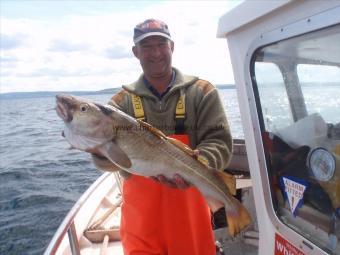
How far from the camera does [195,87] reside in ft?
11.8

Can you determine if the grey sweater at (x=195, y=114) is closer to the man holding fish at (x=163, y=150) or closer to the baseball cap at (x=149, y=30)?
the man holding fish at (x=163, y=150)

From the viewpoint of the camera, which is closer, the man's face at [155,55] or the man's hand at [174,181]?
the man's hand at [174,181]

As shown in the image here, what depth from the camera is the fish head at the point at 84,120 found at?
295 centimetres

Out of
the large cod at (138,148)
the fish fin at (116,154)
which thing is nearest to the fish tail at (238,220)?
the large cod at (138,148)

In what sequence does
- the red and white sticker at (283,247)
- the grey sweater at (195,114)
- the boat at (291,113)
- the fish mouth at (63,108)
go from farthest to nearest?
1. the grey sweater at (195,114)
2. the fish mouth at (63,108)
3. the red and white sticker at (283,247)
4. the boat at (291,113)

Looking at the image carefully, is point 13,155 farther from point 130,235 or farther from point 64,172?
point 130,235

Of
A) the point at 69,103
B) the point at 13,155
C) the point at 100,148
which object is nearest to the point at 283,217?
the point at 100,148

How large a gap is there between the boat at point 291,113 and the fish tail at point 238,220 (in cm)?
38

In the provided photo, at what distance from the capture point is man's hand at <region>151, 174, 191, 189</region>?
10.2ft

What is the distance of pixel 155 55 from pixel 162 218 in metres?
1.49

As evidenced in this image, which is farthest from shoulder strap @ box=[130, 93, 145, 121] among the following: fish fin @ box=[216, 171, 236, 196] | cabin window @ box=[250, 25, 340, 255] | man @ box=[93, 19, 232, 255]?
cabin window @ box=[250, 25, 340, 255]

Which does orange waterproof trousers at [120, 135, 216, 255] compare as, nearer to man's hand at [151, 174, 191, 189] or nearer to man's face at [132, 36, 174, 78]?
man's hand at [151, 174, 191, 189]

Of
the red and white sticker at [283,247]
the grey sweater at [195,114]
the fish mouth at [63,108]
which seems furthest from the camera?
the grey sweater at [195,114]

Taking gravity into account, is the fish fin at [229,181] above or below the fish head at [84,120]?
below
